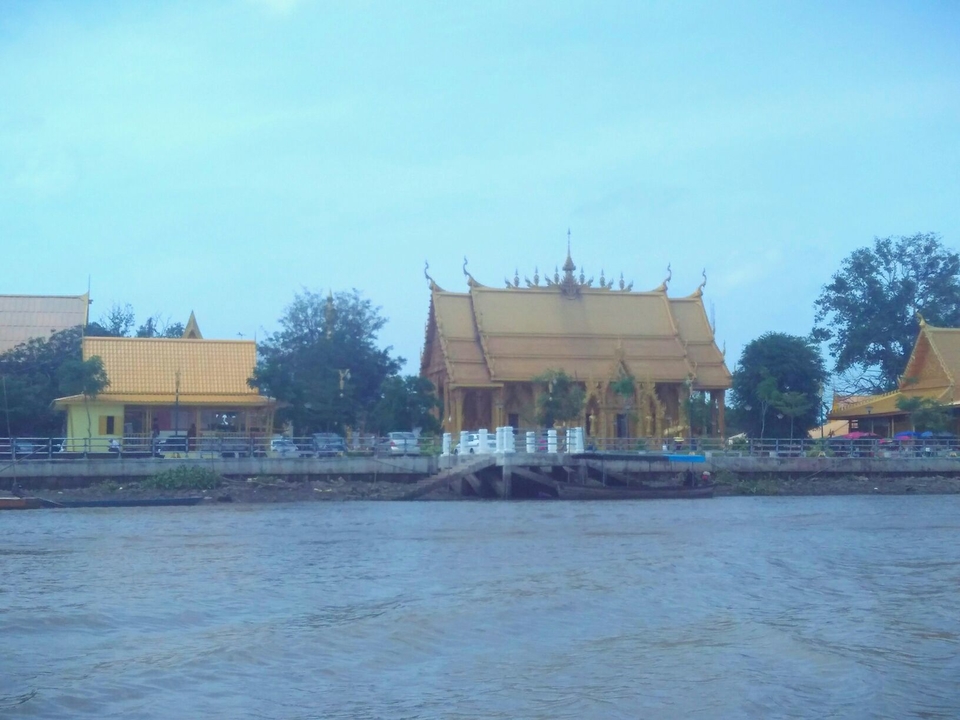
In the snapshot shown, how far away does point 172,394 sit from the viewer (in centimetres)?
3762

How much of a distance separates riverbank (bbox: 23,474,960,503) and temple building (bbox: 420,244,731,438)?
754 centimetres

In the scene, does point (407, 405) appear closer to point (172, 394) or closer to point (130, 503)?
point (172, 394)

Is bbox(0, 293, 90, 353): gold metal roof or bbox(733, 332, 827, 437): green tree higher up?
bbox(0, 293, 90, 353): gold metal roof

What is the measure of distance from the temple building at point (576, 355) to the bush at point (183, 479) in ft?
42.8

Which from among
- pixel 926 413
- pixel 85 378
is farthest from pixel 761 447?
pixel 85 378

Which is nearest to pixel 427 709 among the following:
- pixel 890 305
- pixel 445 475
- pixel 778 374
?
pixel 445 475

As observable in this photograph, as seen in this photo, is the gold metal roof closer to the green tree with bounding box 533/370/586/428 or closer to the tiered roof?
the tiered roof

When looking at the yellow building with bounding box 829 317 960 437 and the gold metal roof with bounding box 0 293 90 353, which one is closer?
the yellow building with bounding box 829 317 960 437

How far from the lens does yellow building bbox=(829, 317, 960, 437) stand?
4388 centimetres

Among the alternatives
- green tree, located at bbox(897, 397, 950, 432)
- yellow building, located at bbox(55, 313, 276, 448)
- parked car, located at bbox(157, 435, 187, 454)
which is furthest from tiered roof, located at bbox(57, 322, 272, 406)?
green tree, located at bbox(897, 397, 950, 432)

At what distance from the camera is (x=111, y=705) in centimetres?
753

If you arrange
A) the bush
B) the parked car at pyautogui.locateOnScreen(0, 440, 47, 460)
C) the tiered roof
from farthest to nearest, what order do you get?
1. the tiered roof
2. the parked car at pyautogui.locateOnScreen(0, 440, 47, 460)
3. the bush

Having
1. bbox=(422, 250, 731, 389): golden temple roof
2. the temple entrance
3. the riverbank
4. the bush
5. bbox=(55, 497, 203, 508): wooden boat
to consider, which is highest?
bbox=(422, 250, 731, 389): golden temple roof

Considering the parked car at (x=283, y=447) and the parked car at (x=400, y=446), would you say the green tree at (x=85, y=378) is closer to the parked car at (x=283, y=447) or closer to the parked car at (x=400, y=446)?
the parked car at (x=283, y=447)
